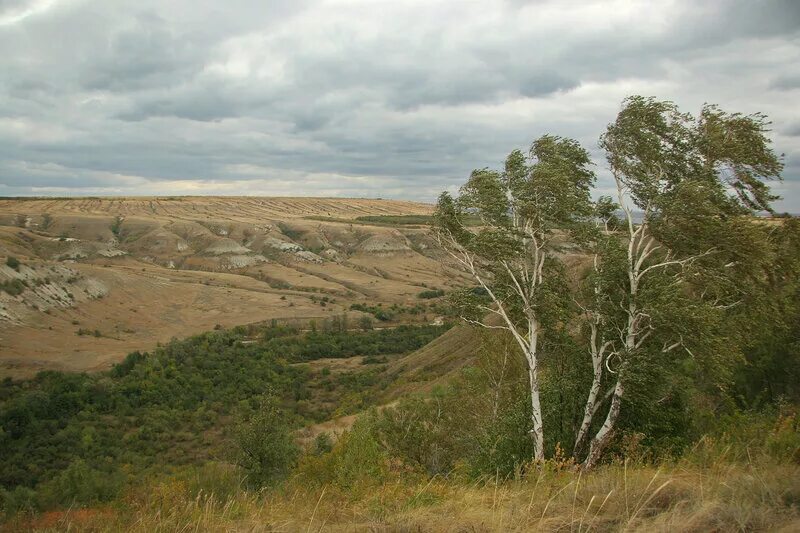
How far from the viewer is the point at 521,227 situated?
1405cm

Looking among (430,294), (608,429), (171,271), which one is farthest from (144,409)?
(430,294)

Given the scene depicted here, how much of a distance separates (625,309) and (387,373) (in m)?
41.7

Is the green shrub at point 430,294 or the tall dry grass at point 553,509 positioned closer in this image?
the tall dry grass at point 553,509

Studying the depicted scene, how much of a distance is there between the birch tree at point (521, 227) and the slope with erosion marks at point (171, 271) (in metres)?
2.25

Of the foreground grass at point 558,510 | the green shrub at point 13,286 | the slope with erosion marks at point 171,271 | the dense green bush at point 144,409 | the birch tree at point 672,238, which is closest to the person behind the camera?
the foreground grass at point 558,510

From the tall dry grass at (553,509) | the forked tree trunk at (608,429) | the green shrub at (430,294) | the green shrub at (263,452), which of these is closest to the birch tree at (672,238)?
the forked tree trunk at (608,429)

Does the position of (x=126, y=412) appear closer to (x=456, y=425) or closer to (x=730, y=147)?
(x=456, y=425)

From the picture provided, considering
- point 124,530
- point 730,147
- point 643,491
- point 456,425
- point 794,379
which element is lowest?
point 456,425

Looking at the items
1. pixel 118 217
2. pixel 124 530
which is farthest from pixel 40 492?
pixel 118 217

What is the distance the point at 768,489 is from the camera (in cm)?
503

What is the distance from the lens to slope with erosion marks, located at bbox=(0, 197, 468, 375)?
60.3m

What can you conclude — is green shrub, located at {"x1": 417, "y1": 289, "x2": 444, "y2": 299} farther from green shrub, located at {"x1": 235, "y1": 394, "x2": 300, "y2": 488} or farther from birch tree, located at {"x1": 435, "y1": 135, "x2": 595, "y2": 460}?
birch tree, located at {"x1": 435, "y1": 135, "x2": 595, "y2": 460}

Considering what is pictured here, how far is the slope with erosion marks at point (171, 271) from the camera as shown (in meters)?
60.3

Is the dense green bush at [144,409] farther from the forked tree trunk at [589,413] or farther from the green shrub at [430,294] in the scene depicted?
the green shrub at [430,294]
